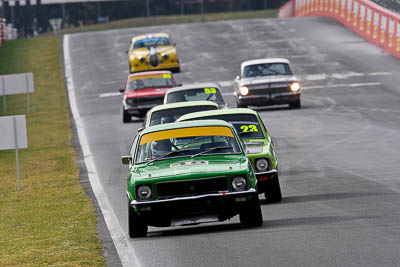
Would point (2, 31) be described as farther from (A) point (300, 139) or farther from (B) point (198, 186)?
(B) point (198, 186)

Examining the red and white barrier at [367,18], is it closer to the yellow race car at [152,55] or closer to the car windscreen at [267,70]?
the yellow race car at [152,55]

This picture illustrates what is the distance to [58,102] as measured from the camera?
42.6 metres

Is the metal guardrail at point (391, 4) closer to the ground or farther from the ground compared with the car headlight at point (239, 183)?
closer to the ground

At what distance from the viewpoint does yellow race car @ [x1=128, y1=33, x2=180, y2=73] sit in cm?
4438

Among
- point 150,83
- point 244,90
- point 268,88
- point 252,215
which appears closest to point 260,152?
point 252,215

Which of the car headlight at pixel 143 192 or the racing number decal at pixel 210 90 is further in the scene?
the racing number decal at pixel 210 90

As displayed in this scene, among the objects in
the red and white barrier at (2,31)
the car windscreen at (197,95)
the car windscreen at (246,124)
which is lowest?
the red and white barrier at (2,31)

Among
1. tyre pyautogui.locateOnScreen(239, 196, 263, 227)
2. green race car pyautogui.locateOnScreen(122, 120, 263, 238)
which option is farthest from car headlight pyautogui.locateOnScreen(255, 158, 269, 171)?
tyre pyautogui.locateOnScreen(239, 196, 263, 227)

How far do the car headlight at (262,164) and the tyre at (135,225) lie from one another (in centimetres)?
283

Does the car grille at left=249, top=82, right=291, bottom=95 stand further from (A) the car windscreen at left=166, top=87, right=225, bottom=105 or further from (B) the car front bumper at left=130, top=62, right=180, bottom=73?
(B) the car front bumper at left=130, top=62, right=180, bottom=73

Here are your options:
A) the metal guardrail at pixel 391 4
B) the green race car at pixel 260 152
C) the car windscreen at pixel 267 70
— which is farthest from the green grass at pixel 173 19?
the green race car at pixel 260 152

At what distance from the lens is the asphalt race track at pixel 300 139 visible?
37.3 ft

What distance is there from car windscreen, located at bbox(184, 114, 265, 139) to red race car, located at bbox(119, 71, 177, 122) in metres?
15.3

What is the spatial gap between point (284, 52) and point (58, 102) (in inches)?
520
